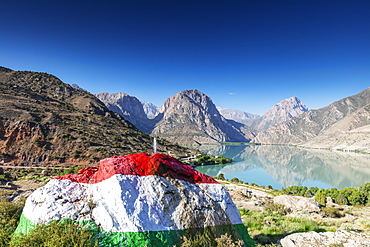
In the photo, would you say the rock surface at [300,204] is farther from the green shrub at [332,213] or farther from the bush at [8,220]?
the bush at [8,220]

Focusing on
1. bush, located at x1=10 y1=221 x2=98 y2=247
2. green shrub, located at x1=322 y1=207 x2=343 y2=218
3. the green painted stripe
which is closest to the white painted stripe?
the green painted stripe

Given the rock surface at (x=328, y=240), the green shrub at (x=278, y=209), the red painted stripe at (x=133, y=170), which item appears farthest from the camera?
the green shrub at (x=278, y=209)

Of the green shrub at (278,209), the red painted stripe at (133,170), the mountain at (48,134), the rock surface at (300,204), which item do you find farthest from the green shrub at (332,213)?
the mountain at (48,134)

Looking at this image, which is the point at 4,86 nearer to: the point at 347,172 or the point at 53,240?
the point at 53,240

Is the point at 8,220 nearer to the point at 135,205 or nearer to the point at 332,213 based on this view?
the point at 135,205

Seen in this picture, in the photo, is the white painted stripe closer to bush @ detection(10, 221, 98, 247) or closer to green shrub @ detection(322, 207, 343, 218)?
bush @ detection(10, 221, 98, 247)
